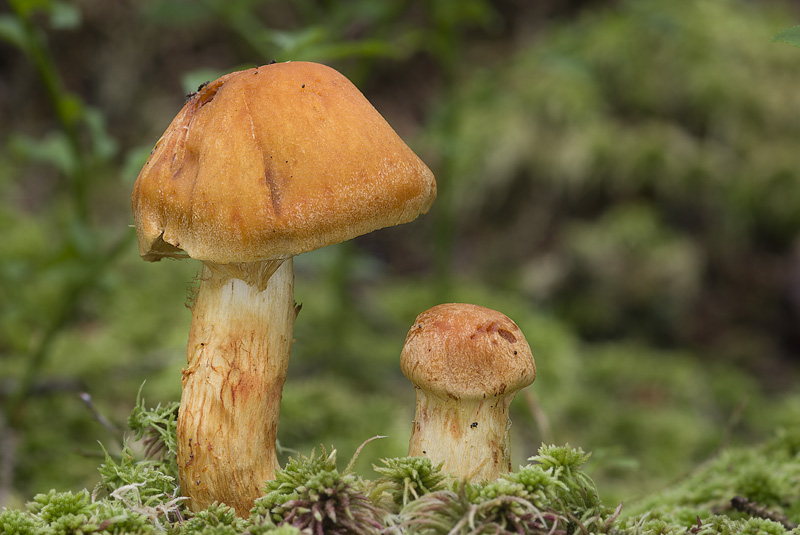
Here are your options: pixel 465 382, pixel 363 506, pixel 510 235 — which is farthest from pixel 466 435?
pixel 510 235

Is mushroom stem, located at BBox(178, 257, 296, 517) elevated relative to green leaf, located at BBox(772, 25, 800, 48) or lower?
lower

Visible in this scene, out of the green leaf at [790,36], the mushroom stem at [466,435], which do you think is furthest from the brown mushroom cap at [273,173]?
the green leaf at [790,36]

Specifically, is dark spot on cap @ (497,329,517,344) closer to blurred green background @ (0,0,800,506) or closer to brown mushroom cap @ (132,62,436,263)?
brown mushroom cap @ (132,62,436,263)

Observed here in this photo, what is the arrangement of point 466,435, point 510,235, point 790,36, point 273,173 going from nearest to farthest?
1. point 790,36
2. point 273,173
3. point 466,435
4. point 510,235

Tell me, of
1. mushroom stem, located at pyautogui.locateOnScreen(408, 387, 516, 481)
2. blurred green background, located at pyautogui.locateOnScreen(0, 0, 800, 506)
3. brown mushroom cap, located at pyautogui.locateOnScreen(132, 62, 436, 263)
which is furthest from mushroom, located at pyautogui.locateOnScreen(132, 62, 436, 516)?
blurred green background, located at pyautogui.locateOnScreen(0, 0, 800, 506)

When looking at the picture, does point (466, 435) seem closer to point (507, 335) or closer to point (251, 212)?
point (507, 335)
